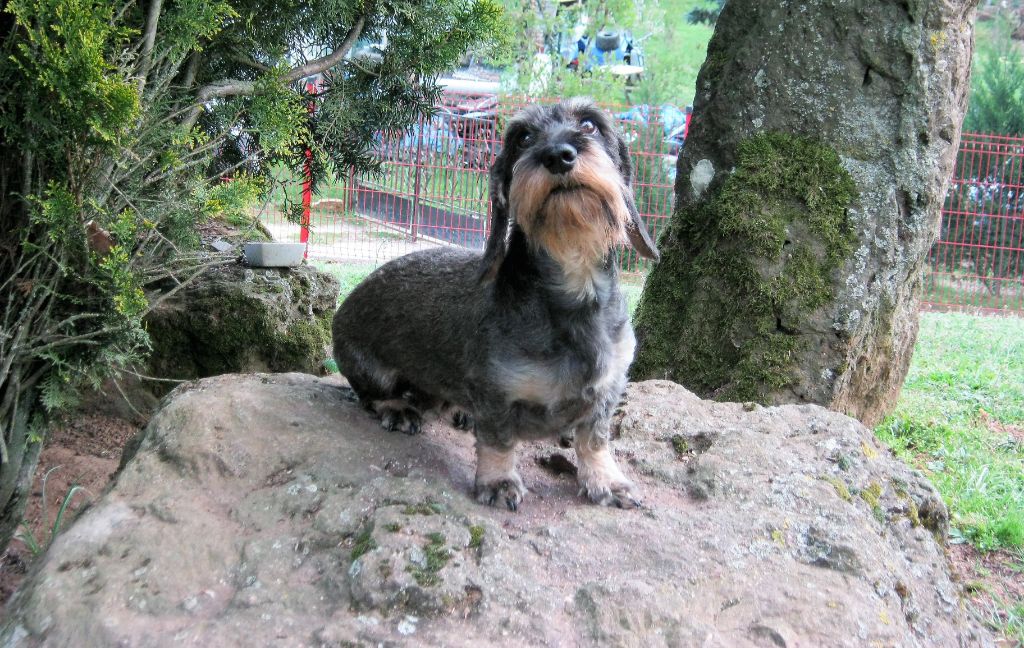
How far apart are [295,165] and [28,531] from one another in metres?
2.40

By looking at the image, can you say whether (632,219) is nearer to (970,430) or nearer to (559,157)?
(559,157)

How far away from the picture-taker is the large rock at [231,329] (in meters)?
5.59

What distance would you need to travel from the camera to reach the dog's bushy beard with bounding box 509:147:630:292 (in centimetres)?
322

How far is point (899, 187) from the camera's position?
5621mm

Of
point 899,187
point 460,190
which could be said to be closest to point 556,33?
→ point 460,190

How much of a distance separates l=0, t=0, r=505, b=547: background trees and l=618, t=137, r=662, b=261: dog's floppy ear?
145 centimetres

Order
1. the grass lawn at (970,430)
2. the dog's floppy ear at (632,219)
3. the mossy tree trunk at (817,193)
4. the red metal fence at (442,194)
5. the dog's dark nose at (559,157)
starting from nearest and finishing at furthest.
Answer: the dog's dark nose at (559,157) → the dog's floppy ear at (632,219) → the grass lawn at (970,430) → the mossy tree trunk at (817,193) → the red metal fence at (442,194)

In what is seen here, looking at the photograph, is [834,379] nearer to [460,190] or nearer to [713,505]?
[713,505]

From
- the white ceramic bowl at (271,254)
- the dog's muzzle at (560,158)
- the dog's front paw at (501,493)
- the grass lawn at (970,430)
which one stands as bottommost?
the grass lawn at (970,430)

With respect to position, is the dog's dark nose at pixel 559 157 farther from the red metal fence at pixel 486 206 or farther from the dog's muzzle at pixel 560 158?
the red metal fence at pixel 486 206

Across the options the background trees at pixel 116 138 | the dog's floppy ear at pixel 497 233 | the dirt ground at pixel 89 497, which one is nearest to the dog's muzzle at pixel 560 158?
the dog's floppy ear at pixel 497 233

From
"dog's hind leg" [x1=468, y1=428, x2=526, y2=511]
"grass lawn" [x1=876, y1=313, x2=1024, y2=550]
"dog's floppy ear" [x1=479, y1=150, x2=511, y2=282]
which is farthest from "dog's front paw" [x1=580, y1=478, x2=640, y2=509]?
"grass lawn" [x1=876, y1=313, x2=1024, y2=550]

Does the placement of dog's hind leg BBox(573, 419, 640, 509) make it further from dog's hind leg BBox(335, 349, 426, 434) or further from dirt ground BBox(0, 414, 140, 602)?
dirt ground BBox(0, 414, 140, 602)

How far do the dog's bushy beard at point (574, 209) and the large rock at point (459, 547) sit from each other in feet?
3.50
